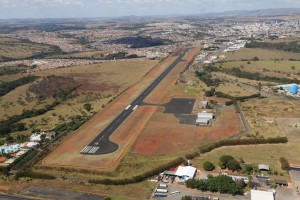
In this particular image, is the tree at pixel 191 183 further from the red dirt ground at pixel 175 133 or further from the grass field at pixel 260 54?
the grass field at pixel 260 54

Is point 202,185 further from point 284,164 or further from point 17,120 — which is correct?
point 17,120

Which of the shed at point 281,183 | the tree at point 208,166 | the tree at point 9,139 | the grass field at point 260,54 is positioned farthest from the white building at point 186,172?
the grass field at point 260,54

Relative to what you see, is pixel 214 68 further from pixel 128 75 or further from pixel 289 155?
pixel 289 155

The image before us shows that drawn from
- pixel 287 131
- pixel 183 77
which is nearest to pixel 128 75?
pixel 183 77

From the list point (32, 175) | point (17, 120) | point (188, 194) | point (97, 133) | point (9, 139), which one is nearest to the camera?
point (188, 194)

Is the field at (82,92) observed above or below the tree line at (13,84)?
below

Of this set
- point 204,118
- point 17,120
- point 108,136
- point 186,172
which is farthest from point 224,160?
point 17,120

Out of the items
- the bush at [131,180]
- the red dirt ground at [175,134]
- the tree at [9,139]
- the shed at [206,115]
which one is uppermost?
the shed at [206,115]
